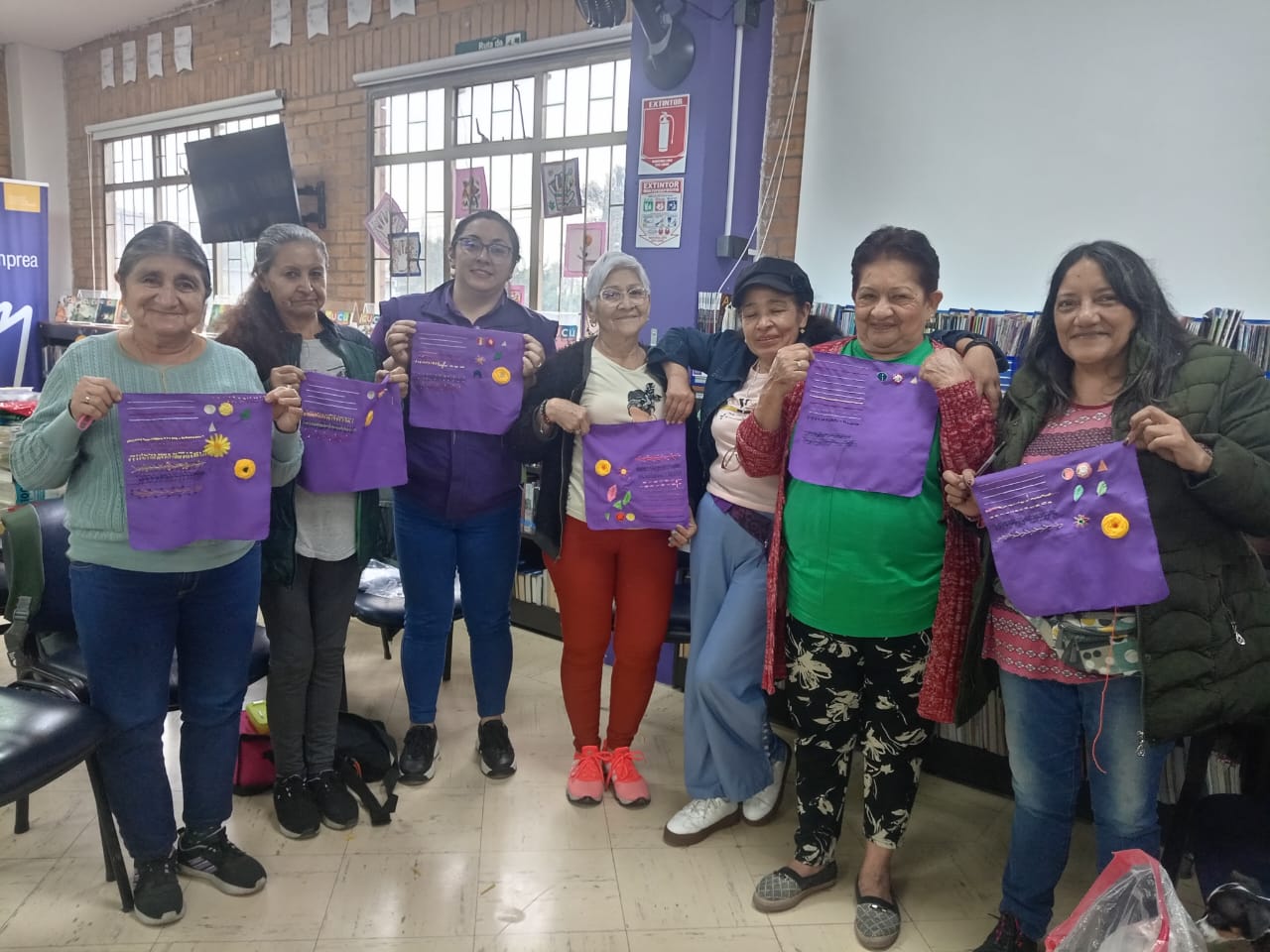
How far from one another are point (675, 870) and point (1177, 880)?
116 cm

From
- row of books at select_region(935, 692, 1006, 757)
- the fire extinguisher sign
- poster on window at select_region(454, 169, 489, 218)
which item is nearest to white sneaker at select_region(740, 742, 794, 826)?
row of books at select_region(935, 692, 1006, 757)

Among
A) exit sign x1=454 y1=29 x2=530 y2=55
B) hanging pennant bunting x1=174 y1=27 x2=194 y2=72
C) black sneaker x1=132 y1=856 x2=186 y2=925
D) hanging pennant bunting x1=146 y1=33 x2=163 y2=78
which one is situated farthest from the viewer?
hanging pennant bunting x1=146 y1=33 x2=163 y2=78

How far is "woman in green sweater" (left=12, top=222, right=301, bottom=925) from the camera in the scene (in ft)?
5.29

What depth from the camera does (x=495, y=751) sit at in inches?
99.3

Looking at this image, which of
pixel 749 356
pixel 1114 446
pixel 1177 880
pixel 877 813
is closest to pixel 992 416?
pixel 1114 446

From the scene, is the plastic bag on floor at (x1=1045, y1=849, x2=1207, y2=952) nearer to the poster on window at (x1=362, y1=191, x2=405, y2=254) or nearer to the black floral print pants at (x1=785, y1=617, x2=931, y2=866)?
the black floral print pants at (x1=785, y1=617, x2=931, y2=866)

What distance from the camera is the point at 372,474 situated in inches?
79.6

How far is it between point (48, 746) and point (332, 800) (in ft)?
2.48

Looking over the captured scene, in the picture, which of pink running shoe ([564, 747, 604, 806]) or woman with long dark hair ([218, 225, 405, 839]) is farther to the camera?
pink running shoe ([564, 747, 604, 806])

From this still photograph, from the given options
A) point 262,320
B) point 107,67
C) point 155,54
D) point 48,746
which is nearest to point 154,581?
point 48,746

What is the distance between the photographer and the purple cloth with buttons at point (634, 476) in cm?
212

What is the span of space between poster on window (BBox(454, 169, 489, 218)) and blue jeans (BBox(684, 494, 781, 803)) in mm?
3969

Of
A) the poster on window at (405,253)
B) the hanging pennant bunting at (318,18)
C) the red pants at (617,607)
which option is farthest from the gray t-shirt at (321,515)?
the hanging pennant bunting at (318,18)

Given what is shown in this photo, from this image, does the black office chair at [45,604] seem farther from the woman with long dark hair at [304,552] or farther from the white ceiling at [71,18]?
the white ceiling at [71,18]
